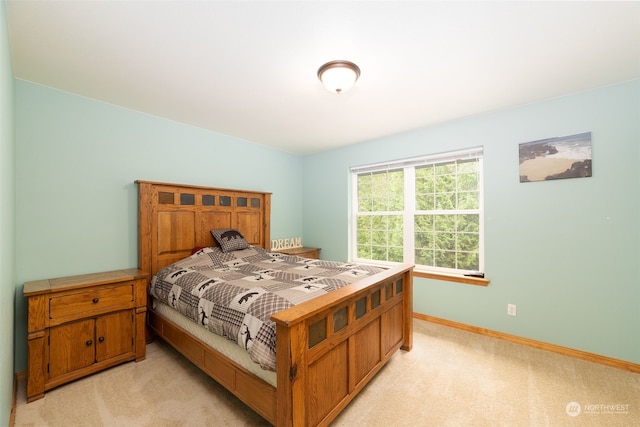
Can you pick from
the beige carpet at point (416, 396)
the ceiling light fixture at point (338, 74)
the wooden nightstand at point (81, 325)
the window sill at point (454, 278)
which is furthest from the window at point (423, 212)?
the wooden nightstand at point (81, 325)

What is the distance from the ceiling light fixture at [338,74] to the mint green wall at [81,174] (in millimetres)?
2062

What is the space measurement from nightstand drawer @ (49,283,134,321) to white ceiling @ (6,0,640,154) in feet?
5.67

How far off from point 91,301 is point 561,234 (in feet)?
13.6

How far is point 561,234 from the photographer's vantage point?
8.00ft

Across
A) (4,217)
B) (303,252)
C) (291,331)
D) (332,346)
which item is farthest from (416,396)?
(4,217)

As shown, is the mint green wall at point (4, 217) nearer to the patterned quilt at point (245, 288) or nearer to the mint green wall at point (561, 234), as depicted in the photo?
the patterned quilt at point (245, 288)

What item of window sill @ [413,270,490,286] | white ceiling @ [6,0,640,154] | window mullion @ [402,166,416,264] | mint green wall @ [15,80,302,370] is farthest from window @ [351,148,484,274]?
mint green wall @ [15,80,302,370]

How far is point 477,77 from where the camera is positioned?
2088 millimetres

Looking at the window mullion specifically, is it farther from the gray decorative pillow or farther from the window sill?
the gray decorative pillow

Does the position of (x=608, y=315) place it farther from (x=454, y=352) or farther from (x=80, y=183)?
(x=80, y=183)

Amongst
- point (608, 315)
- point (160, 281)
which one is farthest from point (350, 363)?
point (608, 315)

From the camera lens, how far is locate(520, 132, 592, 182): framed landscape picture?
234 cm

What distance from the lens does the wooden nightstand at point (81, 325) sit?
1846 mm

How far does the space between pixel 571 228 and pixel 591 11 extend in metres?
1.79
